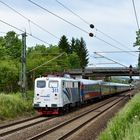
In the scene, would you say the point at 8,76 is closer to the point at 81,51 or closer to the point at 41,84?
the point at 41,84

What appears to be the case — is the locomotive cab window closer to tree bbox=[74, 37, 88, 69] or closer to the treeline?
the treeline

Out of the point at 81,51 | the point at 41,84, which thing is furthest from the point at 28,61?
the point at 81,51

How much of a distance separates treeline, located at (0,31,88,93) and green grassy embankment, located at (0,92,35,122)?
70.7ft

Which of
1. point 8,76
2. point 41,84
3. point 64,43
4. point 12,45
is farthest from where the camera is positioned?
point 64,43

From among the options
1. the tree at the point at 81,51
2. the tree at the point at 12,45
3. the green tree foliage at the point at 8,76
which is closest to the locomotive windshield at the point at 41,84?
the green tree foliage at the point at 8,76

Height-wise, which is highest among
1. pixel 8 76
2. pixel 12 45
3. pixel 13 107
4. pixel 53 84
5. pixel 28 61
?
pixel 12 45

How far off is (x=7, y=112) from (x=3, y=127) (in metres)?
7.13

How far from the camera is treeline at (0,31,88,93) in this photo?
81.3 metres

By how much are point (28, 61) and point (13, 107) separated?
59.3 metres

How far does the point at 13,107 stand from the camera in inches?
1414

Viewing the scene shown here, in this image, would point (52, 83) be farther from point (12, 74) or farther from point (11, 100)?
point (12, 74)

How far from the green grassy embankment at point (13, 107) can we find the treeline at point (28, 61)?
848 inches

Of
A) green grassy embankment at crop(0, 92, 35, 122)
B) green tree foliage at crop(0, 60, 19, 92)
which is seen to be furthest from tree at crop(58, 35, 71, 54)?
green grassy embankment at crop(0, 92, 35, 122)

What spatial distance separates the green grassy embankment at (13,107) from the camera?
33812 mm
